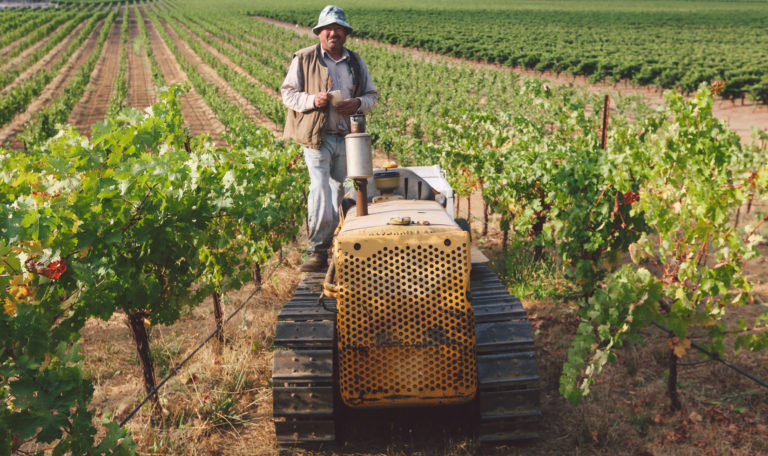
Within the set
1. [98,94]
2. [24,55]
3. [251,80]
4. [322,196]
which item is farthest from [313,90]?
[24,55]

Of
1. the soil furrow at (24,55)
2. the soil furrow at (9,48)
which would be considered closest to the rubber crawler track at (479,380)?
the soil furrow at (24,55)

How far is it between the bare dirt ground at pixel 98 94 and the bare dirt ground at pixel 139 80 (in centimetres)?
88

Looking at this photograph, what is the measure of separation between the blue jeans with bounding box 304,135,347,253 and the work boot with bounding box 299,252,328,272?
0.07m

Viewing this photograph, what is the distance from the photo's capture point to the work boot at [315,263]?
4.72 meters

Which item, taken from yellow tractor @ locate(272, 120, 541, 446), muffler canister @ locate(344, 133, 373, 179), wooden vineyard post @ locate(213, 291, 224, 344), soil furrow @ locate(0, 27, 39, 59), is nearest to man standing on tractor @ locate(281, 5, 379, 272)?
wooden vineyard post @ locate(213, 291, 224, 344)

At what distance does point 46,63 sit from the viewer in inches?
1454

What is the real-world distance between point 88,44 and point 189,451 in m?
51.6

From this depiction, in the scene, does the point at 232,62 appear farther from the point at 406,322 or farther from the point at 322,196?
the point at 406,322

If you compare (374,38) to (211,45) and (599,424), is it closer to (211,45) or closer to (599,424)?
(211,45)

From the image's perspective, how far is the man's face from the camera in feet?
15.3

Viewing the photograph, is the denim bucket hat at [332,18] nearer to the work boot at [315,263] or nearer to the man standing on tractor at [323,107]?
the man standing on tractor at [323,107]

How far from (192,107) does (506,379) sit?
22.8 m

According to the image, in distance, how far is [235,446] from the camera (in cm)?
356

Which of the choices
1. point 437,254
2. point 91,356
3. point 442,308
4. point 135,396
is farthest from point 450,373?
point 91,356
